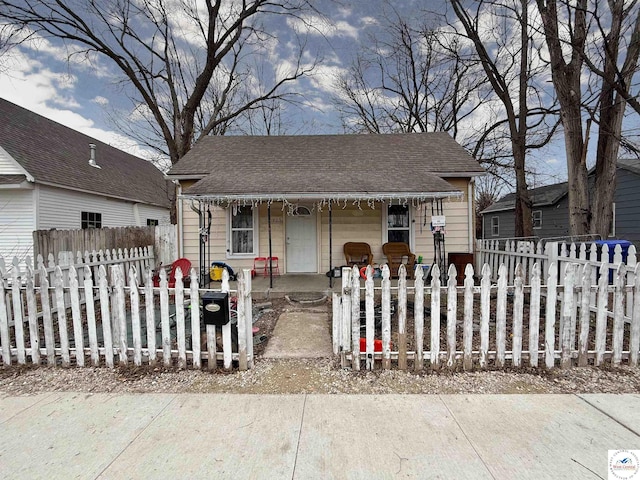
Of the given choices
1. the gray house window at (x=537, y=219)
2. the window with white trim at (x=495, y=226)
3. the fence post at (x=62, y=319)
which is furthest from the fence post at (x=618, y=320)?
the window with white trim at (x=495, y=226)

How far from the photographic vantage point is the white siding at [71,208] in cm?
1048

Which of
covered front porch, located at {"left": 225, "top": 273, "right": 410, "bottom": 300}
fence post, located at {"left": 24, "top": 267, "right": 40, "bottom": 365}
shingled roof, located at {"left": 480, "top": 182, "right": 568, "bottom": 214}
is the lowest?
covered front porch, located at {"left": 225, "top": 273, "right": 410, "bottom": 300}

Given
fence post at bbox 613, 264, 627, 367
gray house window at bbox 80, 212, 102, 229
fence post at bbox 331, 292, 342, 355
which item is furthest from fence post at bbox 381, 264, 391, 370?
gray house window at bbox 80, 212, 102, 229

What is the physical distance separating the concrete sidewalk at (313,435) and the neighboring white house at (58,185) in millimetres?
10316

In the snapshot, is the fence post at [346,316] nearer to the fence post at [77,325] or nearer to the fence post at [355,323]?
the fence post at [355,323]

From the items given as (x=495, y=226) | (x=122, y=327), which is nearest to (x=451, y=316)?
(x=122, y=327)

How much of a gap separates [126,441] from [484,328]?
342 centimetres

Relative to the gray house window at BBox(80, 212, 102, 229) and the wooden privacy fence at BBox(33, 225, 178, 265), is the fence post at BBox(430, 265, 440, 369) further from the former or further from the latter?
the gray house window at BBox(80, 212, 102, 229)

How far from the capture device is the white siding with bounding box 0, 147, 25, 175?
9.79m

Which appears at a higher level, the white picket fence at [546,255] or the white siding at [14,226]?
the white siding at [14,226]

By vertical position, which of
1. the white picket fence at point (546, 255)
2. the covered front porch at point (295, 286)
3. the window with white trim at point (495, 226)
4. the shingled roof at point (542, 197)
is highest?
the shingled roof at point (542, 197)

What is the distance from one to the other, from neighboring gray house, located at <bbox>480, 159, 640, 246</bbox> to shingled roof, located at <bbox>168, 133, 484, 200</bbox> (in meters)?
9.29

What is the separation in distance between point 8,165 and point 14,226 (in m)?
2.00

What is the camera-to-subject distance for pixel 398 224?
8.77m
